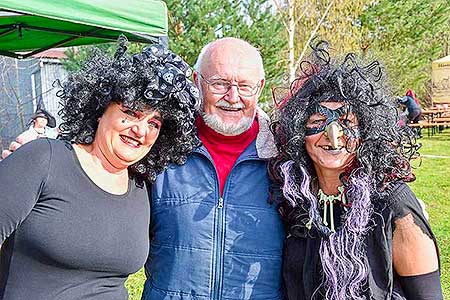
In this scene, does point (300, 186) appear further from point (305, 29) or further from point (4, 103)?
point (305, 29)

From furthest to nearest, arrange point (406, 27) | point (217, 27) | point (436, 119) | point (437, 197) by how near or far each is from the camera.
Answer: point (406, 27) → point (436, 119) → point (217, 27) → point (437, 197)

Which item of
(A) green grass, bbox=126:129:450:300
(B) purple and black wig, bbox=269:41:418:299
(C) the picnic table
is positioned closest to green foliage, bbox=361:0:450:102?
(C) the picnic table

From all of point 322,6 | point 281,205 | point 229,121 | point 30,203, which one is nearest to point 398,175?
point 281,205

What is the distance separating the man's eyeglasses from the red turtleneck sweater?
0.48 feet

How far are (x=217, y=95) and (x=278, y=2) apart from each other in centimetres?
1372

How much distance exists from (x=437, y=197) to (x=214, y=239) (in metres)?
6.95

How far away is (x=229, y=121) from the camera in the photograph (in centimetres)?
232

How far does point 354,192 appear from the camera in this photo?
196 centimetres

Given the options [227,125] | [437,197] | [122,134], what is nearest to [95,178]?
[122,134]

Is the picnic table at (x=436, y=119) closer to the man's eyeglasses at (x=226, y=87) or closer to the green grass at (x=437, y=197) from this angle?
the green grass at (x=437, y=197)

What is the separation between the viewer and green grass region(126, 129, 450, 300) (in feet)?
15.5

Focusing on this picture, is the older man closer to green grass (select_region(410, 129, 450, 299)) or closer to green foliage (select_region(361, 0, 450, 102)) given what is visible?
Result: green grass (select_region(410, 129, 450, 299))

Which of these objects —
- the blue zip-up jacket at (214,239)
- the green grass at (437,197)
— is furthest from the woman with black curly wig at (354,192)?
the green grass at (437,197)

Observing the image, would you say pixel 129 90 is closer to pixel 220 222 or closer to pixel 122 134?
pixel 122 134
